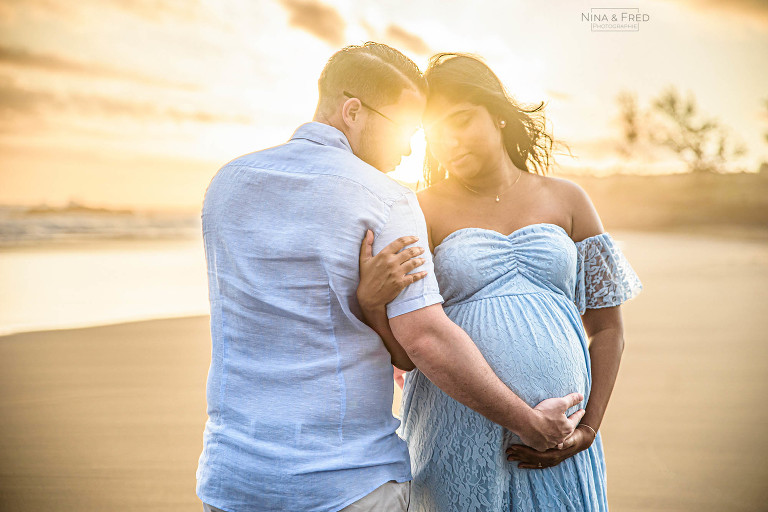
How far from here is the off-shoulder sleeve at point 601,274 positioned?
6.52 ft

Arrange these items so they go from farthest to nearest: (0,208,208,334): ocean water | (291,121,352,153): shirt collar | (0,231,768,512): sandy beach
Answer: (0,208,208,334): ocean water → (0,231,768,512): sandy beach → (291,121,352,153): shirt collar

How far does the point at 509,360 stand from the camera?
176cm

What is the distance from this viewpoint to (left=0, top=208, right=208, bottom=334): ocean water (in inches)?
288

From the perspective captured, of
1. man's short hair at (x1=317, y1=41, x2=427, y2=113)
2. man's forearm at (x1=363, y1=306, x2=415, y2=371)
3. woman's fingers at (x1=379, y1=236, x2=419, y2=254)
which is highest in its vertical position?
man's short hair at (x1=317, y1=41, x2=427, y2=113)

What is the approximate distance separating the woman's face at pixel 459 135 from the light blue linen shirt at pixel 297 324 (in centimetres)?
73

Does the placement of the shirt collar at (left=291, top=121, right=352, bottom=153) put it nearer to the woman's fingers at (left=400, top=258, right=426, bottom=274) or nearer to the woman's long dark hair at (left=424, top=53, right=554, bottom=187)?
the woman's fingers at (left=400, top=258, right=426, bottom=274)

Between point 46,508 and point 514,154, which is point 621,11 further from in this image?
point 46,508

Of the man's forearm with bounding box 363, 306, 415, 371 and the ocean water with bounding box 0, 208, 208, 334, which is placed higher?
the man's forearm with bounding box 363, 306, 415, 371

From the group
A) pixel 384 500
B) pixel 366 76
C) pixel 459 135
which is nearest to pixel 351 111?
pixel 366 76

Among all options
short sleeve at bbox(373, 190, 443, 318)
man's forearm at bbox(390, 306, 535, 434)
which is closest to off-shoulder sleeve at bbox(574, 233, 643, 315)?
man's forearm at bbox(390, 306, 535, 434)

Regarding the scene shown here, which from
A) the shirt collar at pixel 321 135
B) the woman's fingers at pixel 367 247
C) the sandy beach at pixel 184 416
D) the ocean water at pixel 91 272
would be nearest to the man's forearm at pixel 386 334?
the woman's fingers at pixel 367 247

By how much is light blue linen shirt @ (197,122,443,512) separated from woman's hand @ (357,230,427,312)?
0.02 meters

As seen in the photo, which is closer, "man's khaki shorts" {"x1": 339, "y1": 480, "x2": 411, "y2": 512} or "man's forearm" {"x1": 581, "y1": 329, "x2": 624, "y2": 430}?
"man's khaki shorts" {"x1": 339, "y1": 480, "x2": 411, "y2": 512}

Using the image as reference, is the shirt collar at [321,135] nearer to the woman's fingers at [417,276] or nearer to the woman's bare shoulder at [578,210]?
the woman's fingers at [417,276]
